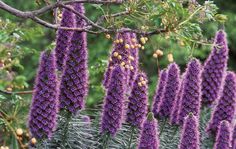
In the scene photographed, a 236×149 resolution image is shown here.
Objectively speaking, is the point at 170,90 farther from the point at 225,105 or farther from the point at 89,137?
the point at 89,137

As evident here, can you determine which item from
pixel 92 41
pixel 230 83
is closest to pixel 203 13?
pixel 230 83

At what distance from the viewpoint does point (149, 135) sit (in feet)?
13.3

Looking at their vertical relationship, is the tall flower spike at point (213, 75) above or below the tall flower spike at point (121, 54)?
below

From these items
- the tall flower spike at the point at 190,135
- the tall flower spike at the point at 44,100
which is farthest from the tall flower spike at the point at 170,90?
the tall flower spike at the point at 44,100

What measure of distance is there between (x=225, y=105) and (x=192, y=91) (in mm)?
311

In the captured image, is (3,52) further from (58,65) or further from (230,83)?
(230,83)

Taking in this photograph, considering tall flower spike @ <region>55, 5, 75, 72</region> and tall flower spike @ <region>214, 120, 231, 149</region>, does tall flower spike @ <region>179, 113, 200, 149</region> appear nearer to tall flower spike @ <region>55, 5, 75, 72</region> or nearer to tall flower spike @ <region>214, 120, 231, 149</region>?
tall flower spike @ <region>214, 120, 231, 149</region>

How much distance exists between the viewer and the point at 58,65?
14.9 ft

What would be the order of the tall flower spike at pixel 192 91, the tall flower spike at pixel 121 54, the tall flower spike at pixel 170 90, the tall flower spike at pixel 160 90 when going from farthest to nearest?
the tall flower spike at pixel 160 90 < the tall flower spike at pixel 170 90 < the tall flower spike at pixel 192 91 < the tall flower spike at pixel 121 54

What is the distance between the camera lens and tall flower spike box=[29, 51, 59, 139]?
3.96m

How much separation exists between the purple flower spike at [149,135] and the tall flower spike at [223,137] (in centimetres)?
53

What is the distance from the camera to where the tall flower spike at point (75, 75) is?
13.9 ft

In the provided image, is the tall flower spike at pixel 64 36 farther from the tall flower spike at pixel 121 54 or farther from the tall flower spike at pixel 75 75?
the tall flower spike at pixel 121 54

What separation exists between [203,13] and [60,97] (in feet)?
3.33
